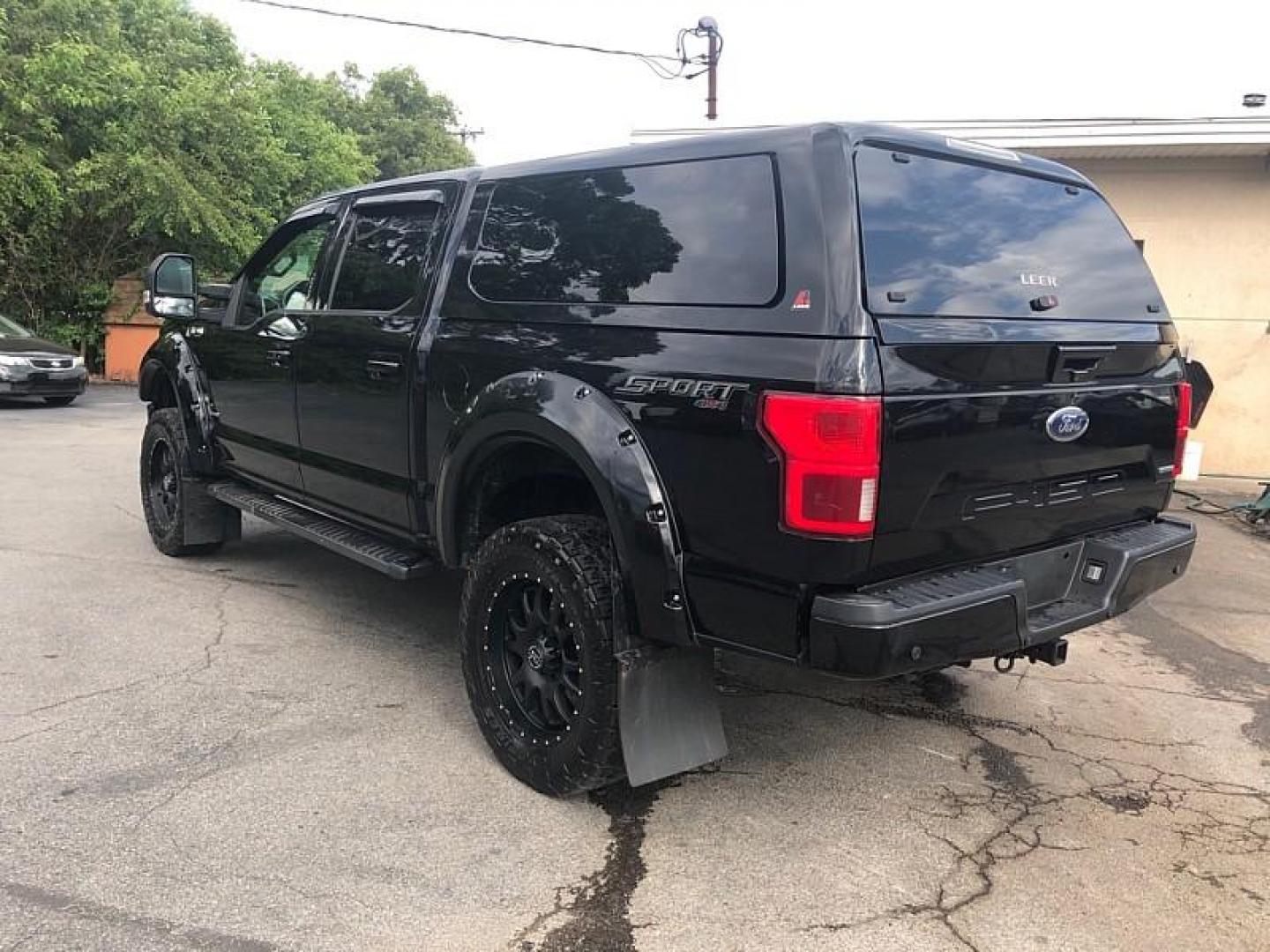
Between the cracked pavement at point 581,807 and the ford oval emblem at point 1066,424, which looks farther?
the ford oval emblem at point 1066,424

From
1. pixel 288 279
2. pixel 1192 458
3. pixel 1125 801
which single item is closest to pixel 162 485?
pixel 288 279

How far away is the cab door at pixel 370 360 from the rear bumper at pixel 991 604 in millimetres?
1987

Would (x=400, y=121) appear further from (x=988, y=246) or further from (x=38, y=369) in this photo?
(x=988, y=246)

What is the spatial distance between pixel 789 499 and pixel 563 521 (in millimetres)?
937

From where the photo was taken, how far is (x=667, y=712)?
3.19 m

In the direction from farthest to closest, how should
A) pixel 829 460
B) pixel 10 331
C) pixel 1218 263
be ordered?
1. pixel 10 331
2. pixel 1218 263
3. pixel 829 460

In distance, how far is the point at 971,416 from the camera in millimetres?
2820

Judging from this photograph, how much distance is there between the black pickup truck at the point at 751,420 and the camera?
2.68 meters

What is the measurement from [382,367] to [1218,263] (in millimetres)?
9334

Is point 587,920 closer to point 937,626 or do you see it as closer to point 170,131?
point 937,626

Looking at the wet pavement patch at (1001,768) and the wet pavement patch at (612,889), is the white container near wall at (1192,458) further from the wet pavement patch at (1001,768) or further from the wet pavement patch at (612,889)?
the wet pavement patch at (612,889)

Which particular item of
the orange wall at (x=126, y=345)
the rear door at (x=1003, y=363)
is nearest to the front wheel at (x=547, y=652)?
the rear door at (x=1003, y=363)

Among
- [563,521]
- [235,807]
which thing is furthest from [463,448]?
[235,807]

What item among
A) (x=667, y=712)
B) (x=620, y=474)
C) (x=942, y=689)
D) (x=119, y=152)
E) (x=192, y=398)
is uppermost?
(x=119, y=152)
